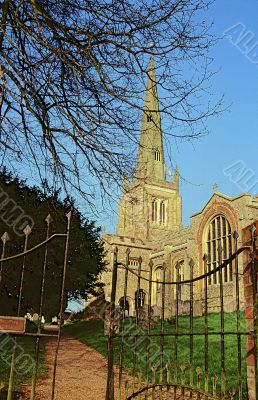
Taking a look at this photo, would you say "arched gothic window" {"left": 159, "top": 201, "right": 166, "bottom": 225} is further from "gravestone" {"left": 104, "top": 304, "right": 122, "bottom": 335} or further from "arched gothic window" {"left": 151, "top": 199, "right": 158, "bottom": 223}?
"gravestone" {"left": 104, "top": 304, "right": 122, "bottom": 335}

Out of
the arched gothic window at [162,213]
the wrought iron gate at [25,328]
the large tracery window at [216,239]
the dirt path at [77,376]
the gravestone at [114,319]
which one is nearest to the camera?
the wrought iron gate at [25,328]

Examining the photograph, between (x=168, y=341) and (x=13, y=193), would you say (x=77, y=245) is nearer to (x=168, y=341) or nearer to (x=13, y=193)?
(x=13, y=193)

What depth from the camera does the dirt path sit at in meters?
7.43

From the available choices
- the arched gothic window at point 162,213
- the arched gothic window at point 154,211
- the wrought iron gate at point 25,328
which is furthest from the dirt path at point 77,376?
the arched gothic window at point 162,213

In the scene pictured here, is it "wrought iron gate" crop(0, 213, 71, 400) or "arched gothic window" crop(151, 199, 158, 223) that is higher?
"arched gothic window" crop(151, 199, 158, 223)

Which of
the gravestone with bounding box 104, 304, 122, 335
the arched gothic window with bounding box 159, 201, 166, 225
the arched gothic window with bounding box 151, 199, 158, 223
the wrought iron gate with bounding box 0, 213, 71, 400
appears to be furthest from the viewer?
the arched gothic window with bounding box 159, 201, 166, 225

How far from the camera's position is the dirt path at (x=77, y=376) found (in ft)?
24.4

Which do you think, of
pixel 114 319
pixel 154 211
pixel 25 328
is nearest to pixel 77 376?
pixel 114 319

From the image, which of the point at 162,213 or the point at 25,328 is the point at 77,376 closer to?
the point at 25,328

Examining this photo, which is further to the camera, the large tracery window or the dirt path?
the large tracery window

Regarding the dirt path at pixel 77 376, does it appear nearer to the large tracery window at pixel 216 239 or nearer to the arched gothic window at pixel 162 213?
the large tracery window at pixel 216 239

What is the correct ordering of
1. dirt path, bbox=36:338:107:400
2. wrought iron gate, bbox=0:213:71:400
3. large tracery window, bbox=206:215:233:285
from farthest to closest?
large tracery window, bbox=206:215:233:285, dirt path, bbox=36:338:107:400, wrought iron gate, bbox=0:213:71:400

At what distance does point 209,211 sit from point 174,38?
25924 mm

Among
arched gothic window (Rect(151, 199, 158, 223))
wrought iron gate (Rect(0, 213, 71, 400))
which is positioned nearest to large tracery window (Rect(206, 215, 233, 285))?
wrought iron gate (Rect(0, 213, 71, 400))
